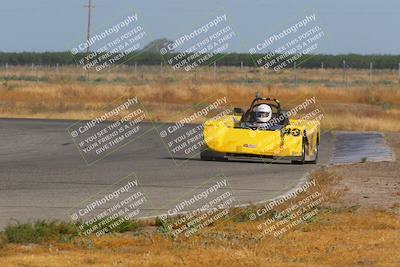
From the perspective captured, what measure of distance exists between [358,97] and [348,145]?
83.3ft

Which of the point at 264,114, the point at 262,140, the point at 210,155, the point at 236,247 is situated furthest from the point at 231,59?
the point at 236,247

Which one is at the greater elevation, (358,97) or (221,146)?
(221,146)

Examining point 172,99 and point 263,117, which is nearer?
point 263,117

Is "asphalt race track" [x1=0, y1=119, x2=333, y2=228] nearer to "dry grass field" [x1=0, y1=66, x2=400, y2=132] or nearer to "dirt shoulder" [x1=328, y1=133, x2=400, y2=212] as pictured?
"dirt shoulder" [x1=328, y1=133, x2=400, y2=212]

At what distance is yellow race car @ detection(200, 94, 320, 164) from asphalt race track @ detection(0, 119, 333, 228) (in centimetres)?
28

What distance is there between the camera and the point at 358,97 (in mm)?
58531

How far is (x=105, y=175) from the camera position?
2216 centimetres

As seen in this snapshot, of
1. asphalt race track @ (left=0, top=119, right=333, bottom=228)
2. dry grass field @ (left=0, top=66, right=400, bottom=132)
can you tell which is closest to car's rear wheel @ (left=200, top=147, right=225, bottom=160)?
asphalt race track @ (left=0, top=119, right=333, bottom=228)

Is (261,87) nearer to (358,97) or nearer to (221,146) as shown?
(358,97)

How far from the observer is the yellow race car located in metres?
25.7

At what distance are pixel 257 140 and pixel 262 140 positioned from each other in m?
0.11

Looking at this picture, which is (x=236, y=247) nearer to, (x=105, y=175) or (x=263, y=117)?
(x=105, y=175)

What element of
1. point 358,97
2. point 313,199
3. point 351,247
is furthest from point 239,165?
point 358,97

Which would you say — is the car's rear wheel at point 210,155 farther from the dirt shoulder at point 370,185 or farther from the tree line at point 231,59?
the tree line at point 231,59
